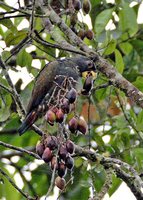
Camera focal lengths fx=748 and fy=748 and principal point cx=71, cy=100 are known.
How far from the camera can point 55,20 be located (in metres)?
2.57

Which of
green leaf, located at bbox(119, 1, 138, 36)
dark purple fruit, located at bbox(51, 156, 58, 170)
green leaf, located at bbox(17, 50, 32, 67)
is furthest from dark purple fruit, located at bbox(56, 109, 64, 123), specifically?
green leaf, located at bbox(119, 1, 138, 36)

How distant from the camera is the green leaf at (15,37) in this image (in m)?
2.95

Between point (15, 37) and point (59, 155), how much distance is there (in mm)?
870

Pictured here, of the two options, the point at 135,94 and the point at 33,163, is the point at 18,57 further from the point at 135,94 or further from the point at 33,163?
the point at 135,94

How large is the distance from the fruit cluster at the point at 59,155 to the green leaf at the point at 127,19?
1.36 m

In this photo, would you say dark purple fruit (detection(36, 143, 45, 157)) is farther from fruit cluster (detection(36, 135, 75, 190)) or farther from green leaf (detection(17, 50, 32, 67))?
green leaf (detection(17, 50, 32, 67))

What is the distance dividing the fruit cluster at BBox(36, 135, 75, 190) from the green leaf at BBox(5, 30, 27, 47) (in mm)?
794

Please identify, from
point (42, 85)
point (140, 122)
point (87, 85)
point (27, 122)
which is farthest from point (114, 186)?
point (87, 85)

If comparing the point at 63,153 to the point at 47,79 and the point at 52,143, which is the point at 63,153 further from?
the point at 47,79

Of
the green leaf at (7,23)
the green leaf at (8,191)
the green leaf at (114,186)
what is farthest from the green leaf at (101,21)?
the green leaf at (8,191)

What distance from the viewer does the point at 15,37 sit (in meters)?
2.96

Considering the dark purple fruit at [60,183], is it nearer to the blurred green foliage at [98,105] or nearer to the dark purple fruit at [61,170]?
the dark purple fruit at [61,170]

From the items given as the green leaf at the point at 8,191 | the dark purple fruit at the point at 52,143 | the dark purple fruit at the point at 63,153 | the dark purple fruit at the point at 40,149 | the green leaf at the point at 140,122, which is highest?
the dark purple fruit at the point at 52,143

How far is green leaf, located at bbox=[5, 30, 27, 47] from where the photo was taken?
9.69 ft
